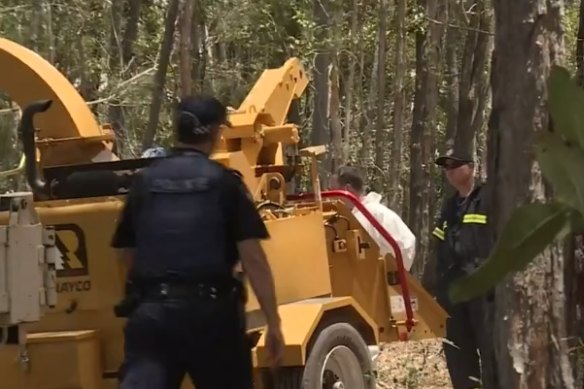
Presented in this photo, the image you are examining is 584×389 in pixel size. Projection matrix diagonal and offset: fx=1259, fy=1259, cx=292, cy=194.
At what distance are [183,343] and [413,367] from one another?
7749mm

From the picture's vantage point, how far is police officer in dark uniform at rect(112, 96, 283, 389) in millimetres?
4945

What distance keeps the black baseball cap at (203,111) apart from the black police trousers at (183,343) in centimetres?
73

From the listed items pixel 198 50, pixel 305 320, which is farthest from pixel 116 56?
pixel 305 320

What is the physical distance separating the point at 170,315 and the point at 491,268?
3120 millimetres

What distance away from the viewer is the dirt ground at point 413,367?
1159cm

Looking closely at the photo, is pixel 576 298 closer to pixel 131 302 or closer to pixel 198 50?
pixel 131 302

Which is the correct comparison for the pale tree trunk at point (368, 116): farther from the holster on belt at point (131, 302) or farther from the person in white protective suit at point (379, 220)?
the holster on belt at point (131, 302)

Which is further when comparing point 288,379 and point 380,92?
point 380,92

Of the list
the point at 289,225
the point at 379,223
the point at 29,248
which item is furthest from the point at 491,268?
the point at 379,223

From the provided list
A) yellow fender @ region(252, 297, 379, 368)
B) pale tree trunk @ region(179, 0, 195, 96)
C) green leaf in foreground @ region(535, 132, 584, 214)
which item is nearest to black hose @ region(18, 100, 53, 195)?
yellow fender @ region(252, 297, 379, 368)

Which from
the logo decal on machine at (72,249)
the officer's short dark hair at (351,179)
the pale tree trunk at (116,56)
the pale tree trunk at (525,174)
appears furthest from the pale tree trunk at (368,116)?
the pale tree trunk at (525,174)

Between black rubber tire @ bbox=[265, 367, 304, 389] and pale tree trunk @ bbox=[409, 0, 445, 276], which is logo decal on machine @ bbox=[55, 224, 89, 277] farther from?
pale tree trunk @ bbox=[409, 0, 445, 276]

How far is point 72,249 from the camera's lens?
282 inches

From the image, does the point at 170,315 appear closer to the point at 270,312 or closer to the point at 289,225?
the point at 270,312
